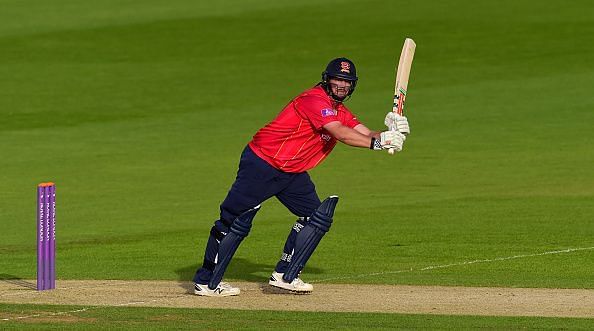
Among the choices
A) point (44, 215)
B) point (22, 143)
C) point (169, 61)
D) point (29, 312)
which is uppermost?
point (169, 61)

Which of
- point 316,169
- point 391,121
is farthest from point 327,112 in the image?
point 316,169

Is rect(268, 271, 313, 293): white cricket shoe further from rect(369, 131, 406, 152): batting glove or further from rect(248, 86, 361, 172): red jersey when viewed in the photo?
rect(369, 131, 406, 152): batting glove

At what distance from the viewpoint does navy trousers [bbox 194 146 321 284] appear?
41.9 ft

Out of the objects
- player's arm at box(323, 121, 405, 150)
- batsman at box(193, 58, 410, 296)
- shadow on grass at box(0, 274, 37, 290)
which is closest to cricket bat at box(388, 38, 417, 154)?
batsman at box(193, 58, 410, 296)

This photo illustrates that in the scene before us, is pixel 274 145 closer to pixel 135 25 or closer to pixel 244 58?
pixel 244 58

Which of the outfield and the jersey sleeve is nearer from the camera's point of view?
the jersey sleeve

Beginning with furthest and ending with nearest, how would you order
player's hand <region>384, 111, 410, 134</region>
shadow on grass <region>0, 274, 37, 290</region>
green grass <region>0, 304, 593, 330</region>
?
1. shadow on grass <region>0, 274, 37, 290</region>
2. player's hand <region>384, 111, 410, 134</region>
3. green grass <region>0, 304, 593, 330</region>

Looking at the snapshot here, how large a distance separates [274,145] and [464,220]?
5921 millimetres

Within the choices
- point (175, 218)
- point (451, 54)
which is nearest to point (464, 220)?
point (175, 218)

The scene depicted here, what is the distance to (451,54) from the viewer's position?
120ft

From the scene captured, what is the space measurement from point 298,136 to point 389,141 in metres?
0.87

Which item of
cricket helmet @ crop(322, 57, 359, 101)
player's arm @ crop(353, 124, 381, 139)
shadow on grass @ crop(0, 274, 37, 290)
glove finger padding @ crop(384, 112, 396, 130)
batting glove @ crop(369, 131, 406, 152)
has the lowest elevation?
shadow on grass @ crop(0, 274, 37, 290)

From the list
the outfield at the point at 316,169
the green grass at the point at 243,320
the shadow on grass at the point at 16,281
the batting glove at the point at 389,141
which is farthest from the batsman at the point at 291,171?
the shadow on grass at the point at 16,281

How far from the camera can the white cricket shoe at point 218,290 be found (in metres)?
12.9
